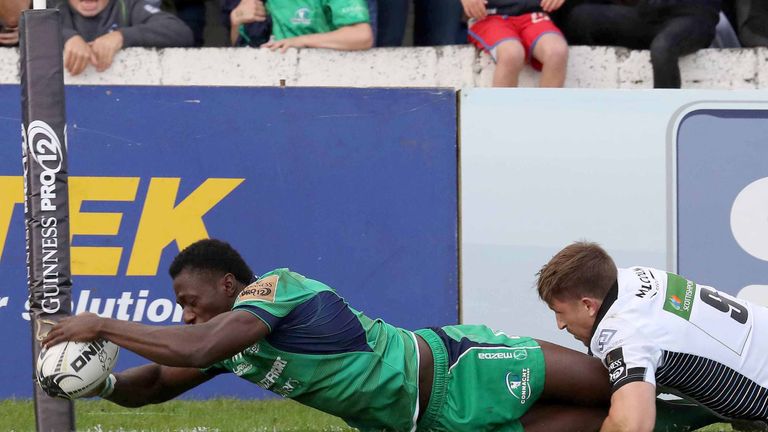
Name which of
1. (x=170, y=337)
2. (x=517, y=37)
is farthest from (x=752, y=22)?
(x=170, y=337)

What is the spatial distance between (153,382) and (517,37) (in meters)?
4.15

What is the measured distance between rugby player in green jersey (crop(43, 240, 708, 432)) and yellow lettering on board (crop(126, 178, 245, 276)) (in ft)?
7.29

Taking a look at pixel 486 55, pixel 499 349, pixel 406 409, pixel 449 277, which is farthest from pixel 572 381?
pixel 486 55

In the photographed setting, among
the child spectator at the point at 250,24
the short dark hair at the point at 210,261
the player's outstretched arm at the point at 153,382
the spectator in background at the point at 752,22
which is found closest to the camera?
the short dark hair at the point at 210,261

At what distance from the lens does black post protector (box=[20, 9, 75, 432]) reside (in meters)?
6.21

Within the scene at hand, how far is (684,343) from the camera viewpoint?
19.4ft

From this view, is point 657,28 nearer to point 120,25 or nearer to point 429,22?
point 429,22

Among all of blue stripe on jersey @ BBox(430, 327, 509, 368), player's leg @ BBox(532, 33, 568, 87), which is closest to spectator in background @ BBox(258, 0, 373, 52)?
player's leg @ BBox(532, 33, 568, 87)

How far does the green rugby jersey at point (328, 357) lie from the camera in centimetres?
600

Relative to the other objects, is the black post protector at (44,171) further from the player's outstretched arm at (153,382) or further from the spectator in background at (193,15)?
the spectator in background at (193,15)

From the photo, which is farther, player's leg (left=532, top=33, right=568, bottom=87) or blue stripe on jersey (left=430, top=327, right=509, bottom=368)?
Answer: player's leg (left=532, top=33, right=568, bottom=87)

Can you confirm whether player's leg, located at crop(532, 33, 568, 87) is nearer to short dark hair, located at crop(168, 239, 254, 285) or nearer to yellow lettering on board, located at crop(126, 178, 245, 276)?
yellow lettering on board, located at crop(126, 178, 245, 276)

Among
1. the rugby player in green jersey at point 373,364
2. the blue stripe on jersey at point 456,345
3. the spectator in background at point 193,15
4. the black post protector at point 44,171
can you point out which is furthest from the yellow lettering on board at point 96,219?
the blue stripe on jersey at point 456,345

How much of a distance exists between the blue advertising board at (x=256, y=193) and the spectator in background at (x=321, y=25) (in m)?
0.67
